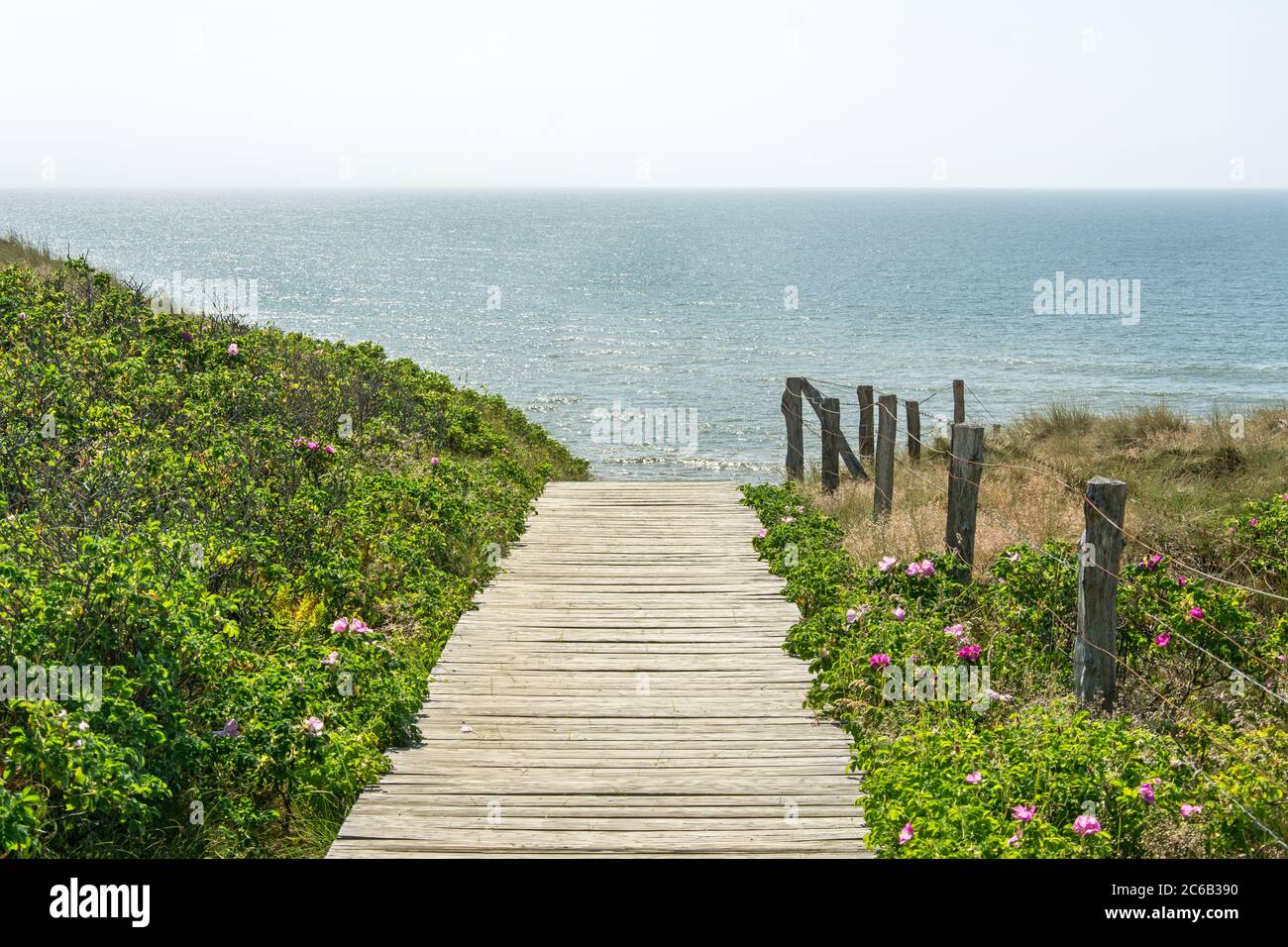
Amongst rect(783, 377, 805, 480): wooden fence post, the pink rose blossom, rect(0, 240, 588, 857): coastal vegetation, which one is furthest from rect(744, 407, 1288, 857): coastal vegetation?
rect(0, 240, 588, 857): coastal vegetation

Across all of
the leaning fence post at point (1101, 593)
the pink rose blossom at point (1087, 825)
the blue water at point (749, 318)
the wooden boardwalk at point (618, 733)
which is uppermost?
the blue water at point (749, 318)

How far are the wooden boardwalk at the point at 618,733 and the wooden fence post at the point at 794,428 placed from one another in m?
4.41

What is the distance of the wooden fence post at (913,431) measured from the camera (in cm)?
1483

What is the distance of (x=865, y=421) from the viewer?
15.6 m

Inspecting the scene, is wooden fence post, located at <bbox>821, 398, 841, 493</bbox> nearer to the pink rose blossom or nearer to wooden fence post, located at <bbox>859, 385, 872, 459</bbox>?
wooden fence post, located at <bbox>859, 385, 872, 459</bbox>

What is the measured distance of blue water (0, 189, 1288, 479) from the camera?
38.0 m

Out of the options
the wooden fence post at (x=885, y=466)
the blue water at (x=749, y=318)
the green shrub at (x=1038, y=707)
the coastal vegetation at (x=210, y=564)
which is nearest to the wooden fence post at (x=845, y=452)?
the wooden fence post at (x=885, y=466)

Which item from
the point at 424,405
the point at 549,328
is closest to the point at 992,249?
the point at 549,328

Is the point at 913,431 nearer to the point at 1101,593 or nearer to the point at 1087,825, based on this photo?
the point at 1101,593

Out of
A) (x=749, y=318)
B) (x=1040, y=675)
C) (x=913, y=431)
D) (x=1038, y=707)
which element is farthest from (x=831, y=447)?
(x=749, y=318)

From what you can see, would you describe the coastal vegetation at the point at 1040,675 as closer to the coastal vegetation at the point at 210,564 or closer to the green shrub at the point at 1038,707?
the green shrub at the point at 1038,707

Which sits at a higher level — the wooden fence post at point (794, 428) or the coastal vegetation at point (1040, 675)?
the wooden fence post at point (794, 428)

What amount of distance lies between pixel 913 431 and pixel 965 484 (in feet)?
24.7

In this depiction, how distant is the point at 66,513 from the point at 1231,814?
6.81 metres
